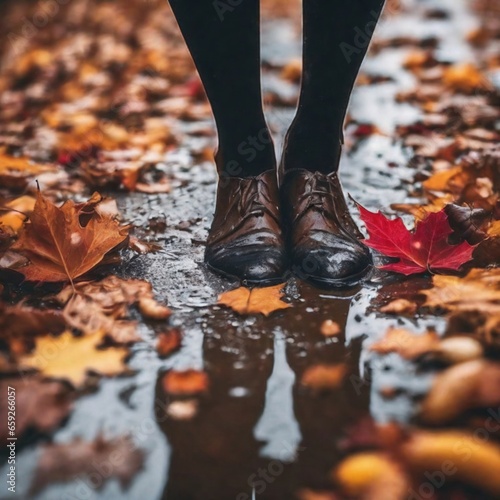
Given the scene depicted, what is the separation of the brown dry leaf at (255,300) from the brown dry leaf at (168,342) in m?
0.13

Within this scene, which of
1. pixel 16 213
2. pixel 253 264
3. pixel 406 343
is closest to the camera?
pixel 406 343

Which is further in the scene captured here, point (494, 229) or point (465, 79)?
point (465, 79)

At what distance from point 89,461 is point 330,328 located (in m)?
0.48

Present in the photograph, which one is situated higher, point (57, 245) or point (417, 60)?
point (417, 60)

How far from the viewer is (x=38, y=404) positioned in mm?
884

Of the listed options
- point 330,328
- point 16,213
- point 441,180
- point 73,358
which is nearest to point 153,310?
point 73,358

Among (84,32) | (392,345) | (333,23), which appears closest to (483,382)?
(392,345)

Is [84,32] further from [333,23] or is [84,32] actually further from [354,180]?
[333,23]

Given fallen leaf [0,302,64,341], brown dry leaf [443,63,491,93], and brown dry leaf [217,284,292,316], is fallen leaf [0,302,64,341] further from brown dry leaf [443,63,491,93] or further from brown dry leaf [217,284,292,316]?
brown dry leaf [443,63,491,93]

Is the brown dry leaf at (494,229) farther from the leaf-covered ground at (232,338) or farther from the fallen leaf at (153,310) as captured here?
the fallen leaf at (153,310)

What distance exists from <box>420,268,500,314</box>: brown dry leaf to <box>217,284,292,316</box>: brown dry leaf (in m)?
0.28

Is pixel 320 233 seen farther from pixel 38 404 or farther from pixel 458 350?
pixel 38 404

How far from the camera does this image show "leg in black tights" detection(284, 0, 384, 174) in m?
1.14

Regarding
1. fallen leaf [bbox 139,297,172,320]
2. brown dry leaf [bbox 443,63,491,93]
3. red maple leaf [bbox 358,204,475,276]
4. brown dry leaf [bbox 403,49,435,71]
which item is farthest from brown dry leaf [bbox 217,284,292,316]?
brown dry leaf [bbox 403,49,435,71]
